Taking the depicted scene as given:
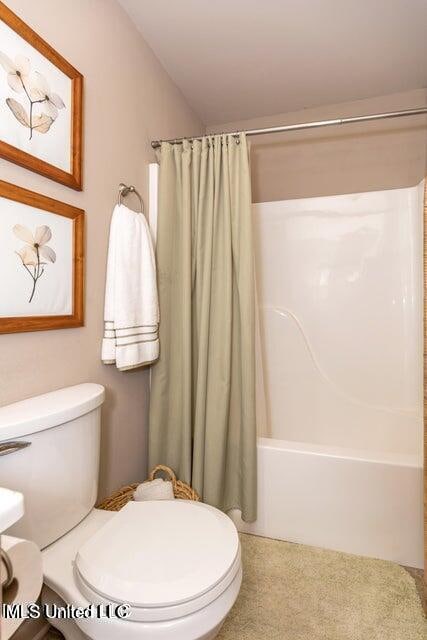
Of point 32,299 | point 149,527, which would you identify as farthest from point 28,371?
point 149,527

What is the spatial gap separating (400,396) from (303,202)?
1.29m

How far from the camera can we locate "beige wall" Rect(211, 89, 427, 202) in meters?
2.37

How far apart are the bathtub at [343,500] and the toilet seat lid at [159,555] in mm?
590

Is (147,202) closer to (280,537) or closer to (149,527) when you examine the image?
(149,527)

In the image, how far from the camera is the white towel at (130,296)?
59.8 inches

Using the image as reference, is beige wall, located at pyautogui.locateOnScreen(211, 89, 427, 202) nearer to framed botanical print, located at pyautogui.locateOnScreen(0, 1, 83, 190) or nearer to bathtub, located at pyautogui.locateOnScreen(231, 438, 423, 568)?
framed botanical print, located at pyautogui.locateOnScreen(0, 1, 83, 190)

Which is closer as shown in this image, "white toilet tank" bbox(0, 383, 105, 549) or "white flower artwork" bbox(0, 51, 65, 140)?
"white toilet tank" bbox(0, 383, 105, 549)

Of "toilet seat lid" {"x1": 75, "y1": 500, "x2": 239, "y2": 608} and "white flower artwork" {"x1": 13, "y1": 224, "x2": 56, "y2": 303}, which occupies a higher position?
"white flower artwork" {"x1": 13, "y1": 224, "x2": 56, "y2": 303}

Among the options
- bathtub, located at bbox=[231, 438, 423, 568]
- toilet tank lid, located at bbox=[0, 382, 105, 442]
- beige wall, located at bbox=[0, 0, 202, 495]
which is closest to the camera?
toilet tank lid, located at bbox=[0, 382, 105, 442]

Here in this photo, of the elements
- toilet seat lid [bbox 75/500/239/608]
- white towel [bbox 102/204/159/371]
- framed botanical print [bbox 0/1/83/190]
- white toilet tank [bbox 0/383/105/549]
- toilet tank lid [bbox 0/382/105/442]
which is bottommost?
toilet seat lid [bbox 75/500/239/608]

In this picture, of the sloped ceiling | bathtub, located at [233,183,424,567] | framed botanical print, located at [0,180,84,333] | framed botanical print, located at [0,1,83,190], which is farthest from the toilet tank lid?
the sloped ceiling

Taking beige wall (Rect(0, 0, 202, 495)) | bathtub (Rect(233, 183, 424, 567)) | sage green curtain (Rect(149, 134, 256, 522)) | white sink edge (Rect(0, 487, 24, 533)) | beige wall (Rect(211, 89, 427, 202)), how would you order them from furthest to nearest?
beige wall (Rect(211, 89, 427, 202)) < bathtub (Rect(233, 183, 424, 567)) < sage green curtain (Rect(149, 134, 256, 522)) < beige wall (Rect(0, 0, 202, 495)) < white sink edge (Rect(0, 487, 24, 533))

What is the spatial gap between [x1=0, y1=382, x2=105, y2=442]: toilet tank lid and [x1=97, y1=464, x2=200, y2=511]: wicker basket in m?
0.55

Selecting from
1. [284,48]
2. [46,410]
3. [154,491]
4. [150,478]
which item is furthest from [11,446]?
[284,48]
